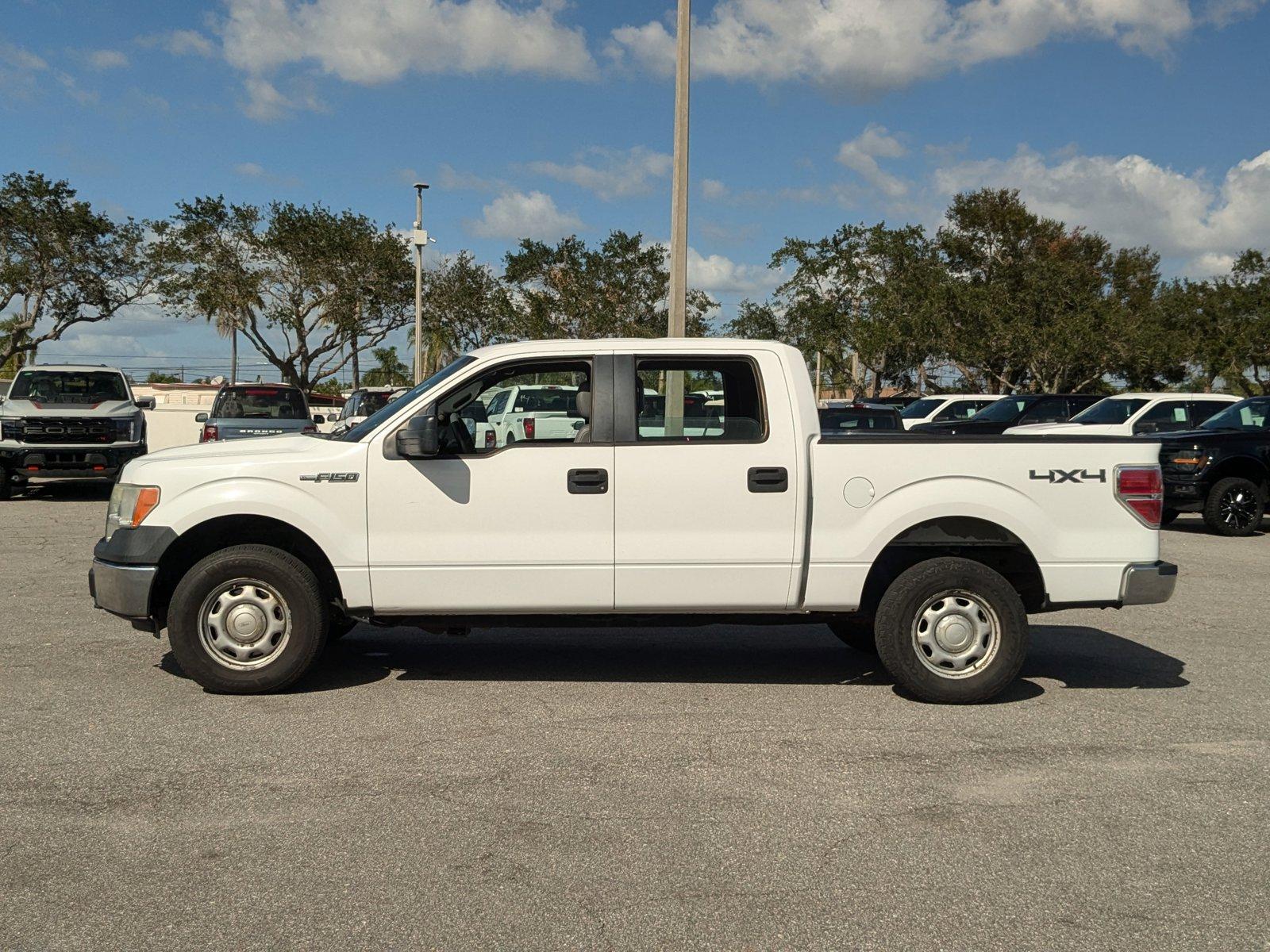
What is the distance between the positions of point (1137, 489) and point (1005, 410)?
58.4 ft

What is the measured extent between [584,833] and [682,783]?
0.72 metres

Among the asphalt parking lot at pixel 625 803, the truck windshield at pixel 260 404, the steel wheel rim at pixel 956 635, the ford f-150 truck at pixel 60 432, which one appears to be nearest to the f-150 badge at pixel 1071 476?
the steel wheel rim at pixel 956 635

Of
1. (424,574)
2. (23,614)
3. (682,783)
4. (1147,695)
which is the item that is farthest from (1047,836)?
(23,614)

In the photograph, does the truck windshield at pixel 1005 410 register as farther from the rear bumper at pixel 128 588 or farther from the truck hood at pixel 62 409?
the rear bumper at pixel 128 588

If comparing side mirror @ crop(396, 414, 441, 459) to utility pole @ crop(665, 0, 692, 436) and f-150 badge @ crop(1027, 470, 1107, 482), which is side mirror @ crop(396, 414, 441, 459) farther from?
utility pole @ crop(665, 0, 692, 436)

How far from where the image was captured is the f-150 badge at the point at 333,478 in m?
6.27

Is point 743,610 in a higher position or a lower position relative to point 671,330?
lower

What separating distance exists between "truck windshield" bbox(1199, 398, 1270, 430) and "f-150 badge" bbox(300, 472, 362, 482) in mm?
13026

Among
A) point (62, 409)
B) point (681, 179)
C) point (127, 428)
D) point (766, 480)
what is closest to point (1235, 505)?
point (681, 179)

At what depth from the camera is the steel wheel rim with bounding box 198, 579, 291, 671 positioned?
6.30 metres

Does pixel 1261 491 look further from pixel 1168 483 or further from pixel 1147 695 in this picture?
pixel 1147 695

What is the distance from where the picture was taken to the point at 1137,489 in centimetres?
638

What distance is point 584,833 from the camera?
14.6 ft

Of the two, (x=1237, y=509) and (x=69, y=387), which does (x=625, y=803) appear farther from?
(x=69, y=387)
